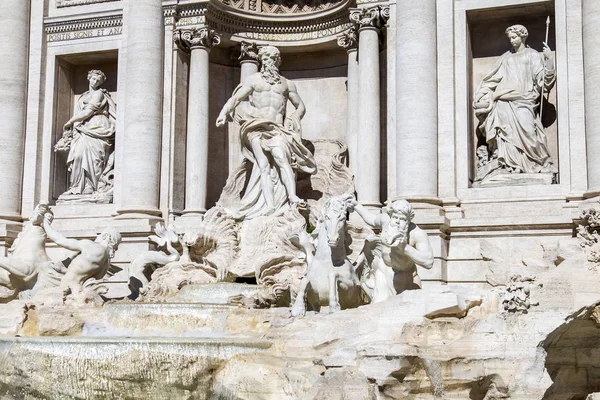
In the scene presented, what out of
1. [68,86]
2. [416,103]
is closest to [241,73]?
[68,86]

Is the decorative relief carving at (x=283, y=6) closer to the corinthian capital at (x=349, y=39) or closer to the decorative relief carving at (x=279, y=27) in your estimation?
the decorative relief carving at (x=279, y=27)

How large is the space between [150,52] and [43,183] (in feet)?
12.3

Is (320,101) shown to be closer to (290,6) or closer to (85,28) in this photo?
(290,6)

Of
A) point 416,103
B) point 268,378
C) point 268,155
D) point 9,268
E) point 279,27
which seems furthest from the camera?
point 279,27

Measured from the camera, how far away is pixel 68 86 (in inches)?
788

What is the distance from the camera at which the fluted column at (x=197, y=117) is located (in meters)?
17.9

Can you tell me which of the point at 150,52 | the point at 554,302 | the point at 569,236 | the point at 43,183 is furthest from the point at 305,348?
the point at 43,183

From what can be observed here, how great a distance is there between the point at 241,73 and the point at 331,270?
7.72m

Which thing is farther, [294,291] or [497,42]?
[497,42]

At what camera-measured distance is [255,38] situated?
19281 millimetres

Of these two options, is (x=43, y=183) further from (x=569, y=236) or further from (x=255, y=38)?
(x=569, y=236)

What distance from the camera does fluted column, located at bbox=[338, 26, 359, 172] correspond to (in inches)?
707

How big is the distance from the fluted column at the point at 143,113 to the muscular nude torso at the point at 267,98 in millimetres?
1895

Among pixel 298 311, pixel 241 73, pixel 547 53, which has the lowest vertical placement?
pixel 298 311
